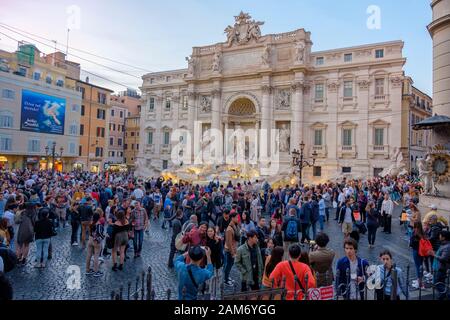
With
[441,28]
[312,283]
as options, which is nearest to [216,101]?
[441,28]

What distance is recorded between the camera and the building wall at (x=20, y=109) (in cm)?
3462

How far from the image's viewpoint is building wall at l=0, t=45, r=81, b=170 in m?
34.6

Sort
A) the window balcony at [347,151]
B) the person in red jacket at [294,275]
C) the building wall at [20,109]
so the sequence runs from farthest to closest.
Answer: the building wall at [20,109] → the window balcony at [347,151] → the person in red jacket at [294,275]

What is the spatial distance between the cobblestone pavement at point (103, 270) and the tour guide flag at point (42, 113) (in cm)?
2942

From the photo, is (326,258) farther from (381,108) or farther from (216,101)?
(216,101)

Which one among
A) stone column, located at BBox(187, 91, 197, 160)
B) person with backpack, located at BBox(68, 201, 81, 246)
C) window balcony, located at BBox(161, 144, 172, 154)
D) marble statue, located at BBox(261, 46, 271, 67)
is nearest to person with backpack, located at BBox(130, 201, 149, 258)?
person with backpack, located at BBox(68, 201, 81, 246)

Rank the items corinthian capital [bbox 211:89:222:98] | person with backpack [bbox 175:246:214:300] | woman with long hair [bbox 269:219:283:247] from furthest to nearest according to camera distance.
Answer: corinthian capital [bbox 211:89:222:98] < woman with long hair [bbox 269:219:283:247] < person with backpack [bbox 175:246:214:300]

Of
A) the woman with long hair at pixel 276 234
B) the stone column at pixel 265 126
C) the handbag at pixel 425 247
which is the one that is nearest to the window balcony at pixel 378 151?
the stone column at pixel 265 126

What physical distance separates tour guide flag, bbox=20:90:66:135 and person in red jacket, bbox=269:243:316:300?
39.0 m

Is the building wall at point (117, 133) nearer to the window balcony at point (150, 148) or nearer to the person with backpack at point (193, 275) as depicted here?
the window balcony at point (150, 148)

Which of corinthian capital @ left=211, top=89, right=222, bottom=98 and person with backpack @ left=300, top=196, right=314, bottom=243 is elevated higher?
corinthian capital @ left=211, top=89, right=222, bottom=98

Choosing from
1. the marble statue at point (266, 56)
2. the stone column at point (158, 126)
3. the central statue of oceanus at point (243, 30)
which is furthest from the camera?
the stone column at point (158, 126)

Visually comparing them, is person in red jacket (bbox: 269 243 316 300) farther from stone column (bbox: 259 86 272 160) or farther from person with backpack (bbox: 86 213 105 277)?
stone column (bbox: 259 86 272 160)

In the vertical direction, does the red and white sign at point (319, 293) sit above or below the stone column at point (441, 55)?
below
